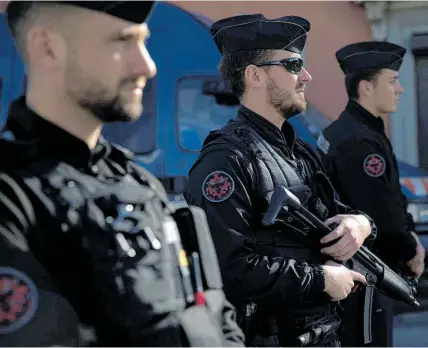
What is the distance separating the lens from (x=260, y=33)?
6.11 feet

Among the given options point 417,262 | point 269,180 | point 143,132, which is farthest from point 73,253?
point 143,132

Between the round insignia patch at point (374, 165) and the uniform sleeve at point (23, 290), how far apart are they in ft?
5.58

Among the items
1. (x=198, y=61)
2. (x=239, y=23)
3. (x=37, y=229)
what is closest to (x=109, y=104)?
(x=37, y=229)

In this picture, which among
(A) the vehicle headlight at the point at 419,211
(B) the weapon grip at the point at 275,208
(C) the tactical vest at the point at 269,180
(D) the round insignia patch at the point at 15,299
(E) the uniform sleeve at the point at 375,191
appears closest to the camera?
(D) the round insignia patch at the point at 15,299

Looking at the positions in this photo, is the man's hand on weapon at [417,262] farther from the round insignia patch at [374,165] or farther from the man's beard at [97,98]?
the man's beard at [97,98]

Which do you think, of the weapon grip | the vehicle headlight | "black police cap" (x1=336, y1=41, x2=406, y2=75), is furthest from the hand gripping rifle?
the vehicle headlight

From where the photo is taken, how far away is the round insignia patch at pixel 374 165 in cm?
245

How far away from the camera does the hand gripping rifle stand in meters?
1.57

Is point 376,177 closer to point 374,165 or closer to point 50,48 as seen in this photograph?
point 374,165

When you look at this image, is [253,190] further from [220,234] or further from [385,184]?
[385,184]

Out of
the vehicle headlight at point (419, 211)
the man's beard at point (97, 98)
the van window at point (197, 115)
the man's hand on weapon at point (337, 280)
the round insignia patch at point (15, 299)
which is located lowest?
the vehicle headlight at point (419, 211)

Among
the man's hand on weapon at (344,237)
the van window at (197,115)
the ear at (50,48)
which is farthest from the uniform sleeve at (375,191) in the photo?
the ear at (50,48)

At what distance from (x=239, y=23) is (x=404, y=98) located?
319 cm

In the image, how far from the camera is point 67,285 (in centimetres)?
95
